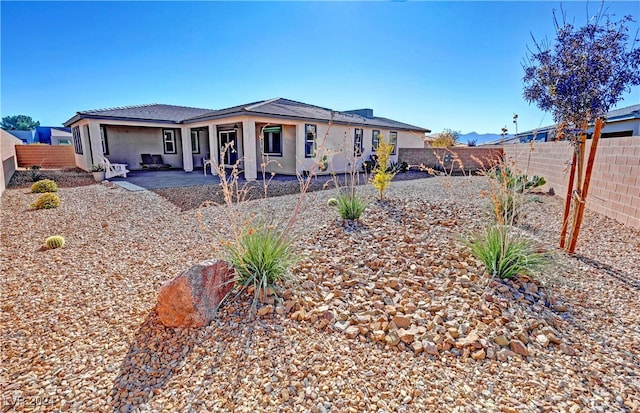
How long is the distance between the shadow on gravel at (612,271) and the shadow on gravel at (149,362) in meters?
4.63

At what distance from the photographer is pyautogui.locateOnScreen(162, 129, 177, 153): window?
733 inches

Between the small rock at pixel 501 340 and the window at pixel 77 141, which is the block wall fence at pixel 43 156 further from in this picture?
the small rock at pixel 501 340

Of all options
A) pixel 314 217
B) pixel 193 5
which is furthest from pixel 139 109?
pixel 314 217

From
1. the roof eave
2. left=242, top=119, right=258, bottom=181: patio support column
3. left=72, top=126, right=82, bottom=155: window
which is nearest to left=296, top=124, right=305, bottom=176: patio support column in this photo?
left=242, top=119, right=258, bottom=181: patio support column

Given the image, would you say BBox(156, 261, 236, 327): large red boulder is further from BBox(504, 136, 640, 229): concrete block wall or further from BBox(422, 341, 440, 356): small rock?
BBox(504, 136, 640, 229): concrete block wall

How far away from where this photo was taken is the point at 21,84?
12820 mm

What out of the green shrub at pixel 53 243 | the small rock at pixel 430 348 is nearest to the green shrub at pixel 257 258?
the small rock at pixel 430 348

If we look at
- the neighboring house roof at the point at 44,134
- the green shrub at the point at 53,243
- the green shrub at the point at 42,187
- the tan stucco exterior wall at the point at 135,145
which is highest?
the neighboring house roof at the point at 44,134

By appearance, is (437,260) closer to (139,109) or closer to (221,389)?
(221,389)

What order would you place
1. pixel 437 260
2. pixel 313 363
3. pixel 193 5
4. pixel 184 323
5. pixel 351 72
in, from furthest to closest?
1. pixel 351 72
2. pixel 193 5
3. pixel 437 260
4. pixel 184 323
5. pixel 313 363

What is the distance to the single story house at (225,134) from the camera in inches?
530

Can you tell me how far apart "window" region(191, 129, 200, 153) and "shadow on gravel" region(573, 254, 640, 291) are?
18.9 metres

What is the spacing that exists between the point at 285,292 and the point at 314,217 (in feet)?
9.79

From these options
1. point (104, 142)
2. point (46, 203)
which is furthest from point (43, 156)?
point (46, 203)
